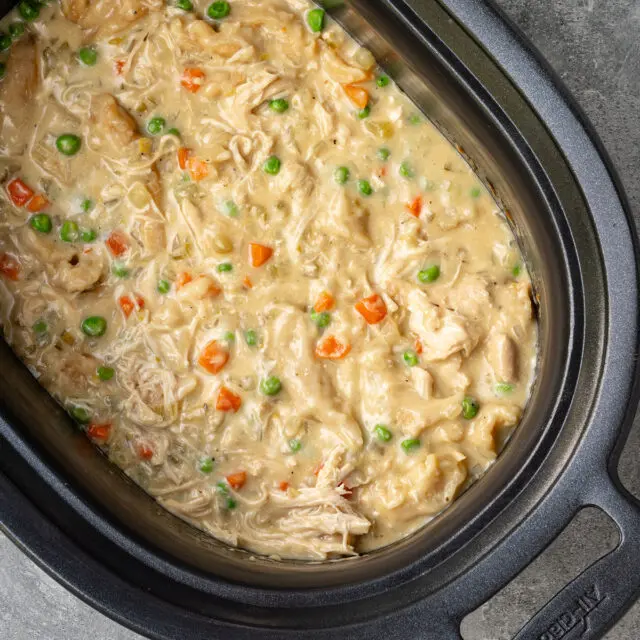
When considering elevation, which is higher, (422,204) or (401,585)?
(422,204)

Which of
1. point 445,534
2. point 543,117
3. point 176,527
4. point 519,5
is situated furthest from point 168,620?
point 519,5

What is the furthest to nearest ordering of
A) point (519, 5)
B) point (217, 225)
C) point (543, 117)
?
1. point (519, 5)
2. point (217, 225)
3. point (543, 117)

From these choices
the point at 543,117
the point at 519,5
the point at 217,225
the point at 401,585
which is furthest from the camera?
the point at 519,5

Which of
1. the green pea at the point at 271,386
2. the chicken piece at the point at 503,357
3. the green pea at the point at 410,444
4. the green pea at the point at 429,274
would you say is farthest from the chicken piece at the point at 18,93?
the chicken piece at the point at 503,357

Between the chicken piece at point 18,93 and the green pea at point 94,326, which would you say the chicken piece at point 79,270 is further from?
the chicken piece at point 18,93

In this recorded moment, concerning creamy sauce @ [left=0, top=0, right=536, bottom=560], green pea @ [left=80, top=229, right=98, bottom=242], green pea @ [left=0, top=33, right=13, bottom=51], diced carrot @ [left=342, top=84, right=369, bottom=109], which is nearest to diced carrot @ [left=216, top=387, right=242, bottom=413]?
creamy sauce @ [left=0, top=0, right=536, bottom=560]

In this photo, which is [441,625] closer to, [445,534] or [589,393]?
[445,534]
